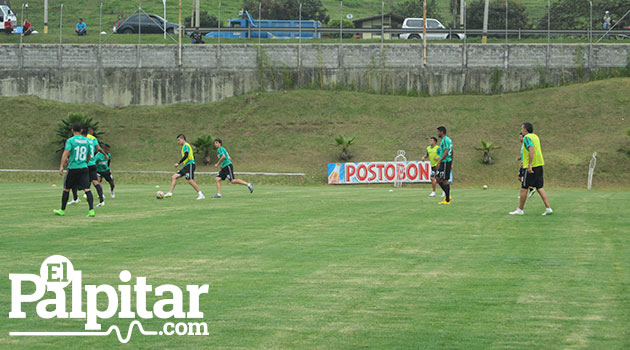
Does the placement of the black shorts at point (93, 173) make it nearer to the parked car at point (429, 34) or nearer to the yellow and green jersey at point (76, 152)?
the yellow and green jersey at point (76, 152)

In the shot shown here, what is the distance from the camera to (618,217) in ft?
63.3

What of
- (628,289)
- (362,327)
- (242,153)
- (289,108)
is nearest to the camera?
(362,327)

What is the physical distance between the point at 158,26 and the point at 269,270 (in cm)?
5562

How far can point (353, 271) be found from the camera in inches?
431

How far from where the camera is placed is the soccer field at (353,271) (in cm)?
749

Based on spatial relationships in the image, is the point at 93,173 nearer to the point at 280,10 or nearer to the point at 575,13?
the point at 575,13

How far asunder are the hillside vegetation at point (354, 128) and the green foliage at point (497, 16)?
77.1 feet

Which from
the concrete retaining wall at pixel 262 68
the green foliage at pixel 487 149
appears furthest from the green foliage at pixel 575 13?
the green foliage at pixel 487 149

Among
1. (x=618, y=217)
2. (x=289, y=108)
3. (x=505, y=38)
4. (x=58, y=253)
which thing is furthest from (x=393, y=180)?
(x=58, y=253)

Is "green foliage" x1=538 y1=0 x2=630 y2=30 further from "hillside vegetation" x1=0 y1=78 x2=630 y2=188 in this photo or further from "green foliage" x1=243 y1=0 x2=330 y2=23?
"green foliage" x1=243 y1=0 x2=330 y2=23

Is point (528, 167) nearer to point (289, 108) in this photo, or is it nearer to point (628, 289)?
point (628, 289)

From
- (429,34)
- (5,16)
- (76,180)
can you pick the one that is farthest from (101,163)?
(5,16)

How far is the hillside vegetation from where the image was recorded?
45.9m

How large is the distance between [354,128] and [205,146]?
9.85m
